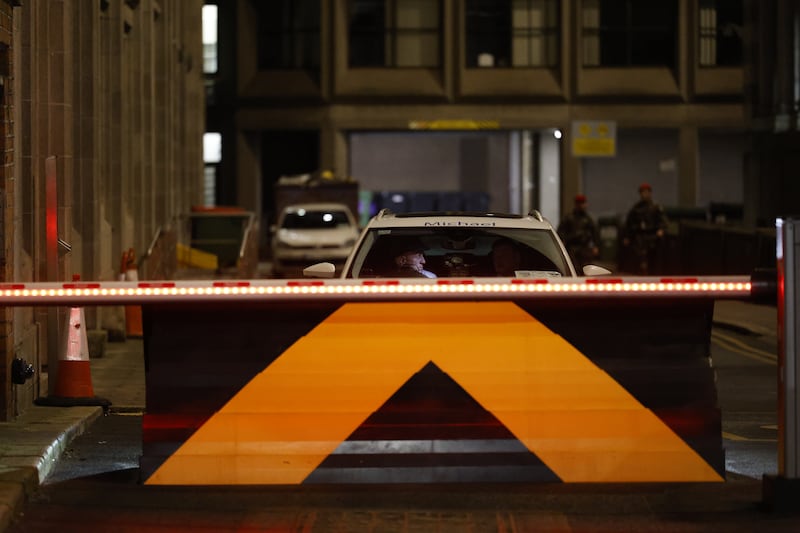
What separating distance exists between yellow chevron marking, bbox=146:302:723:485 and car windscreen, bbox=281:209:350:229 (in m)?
28.6

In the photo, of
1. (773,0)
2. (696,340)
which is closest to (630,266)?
(773,0)

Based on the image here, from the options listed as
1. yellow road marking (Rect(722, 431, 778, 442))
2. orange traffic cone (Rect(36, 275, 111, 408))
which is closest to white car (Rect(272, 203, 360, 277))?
orange traffic cone (Rect(36, 275, 111, 408))

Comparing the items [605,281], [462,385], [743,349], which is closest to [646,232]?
[743,349]

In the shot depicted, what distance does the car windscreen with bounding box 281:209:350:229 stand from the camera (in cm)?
3816

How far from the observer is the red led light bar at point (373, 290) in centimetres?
886

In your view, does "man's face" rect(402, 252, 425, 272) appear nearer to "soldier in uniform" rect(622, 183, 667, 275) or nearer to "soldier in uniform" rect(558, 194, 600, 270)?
"soldier in uniform" rect(558, 194, 600, 270)

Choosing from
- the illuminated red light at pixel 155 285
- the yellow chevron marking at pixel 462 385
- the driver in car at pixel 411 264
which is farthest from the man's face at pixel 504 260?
the illuminated red light at pixel 155 285

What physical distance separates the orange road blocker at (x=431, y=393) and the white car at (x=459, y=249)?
2838 mm

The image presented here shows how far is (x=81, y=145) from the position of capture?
63.8ft

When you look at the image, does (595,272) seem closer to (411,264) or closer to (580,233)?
(411,264)

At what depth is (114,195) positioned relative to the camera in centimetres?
2269

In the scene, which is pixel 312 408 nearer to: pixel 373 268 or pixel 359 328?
pixel 359 328

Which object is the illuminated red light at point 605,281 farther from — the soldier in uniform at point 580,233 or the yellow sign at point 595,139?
the yellow sign at point 595,139

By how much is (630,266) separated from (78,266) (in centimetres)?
1671
